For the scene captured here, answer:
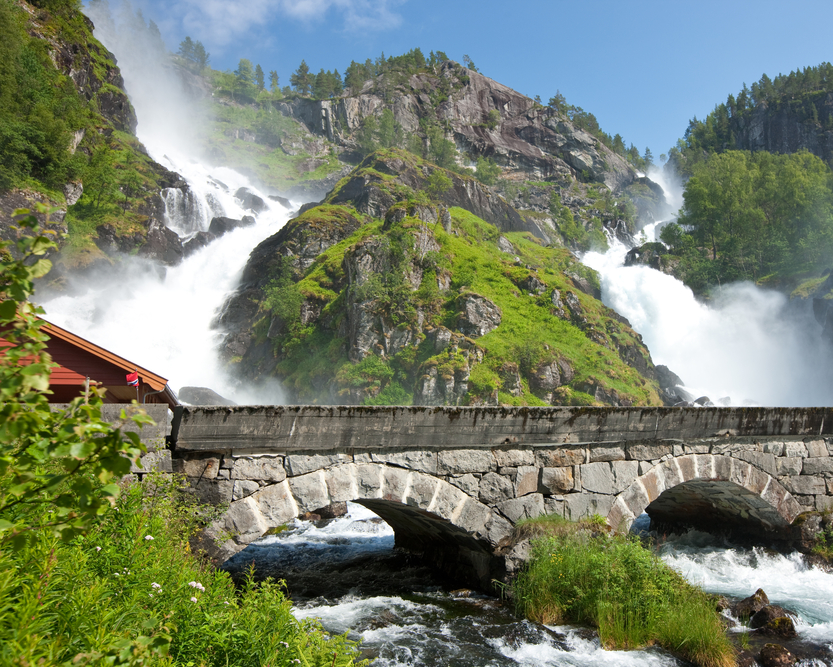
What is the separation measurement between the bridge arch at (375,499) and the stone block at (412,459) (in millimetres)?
64

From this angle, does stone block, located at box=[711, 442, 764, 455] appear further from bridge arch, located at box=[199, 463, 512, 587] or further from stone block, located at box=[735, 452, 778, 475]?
bridge arch, located at box=[199, 463, 512, 587]

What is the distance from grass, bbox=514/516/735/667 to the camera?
6387mm

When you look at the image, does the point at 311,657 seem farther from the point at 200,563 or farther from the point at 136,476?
the point at 136,476

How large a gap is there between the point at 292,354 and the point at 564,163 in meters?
70.9

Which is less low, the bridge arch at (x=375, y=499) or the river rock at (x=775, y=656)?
the bridge arch at (x=375, y=499)

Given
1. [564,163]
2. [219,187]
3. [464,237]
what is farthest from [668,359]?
[564,163]

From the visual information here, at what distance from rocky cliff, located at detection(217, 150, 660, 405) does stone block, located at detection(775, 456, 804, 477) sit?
61.4ft

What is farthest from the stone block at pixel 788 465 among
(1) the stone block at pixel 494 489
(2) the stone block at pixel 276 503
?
(2) the stone block at pixel 276 503

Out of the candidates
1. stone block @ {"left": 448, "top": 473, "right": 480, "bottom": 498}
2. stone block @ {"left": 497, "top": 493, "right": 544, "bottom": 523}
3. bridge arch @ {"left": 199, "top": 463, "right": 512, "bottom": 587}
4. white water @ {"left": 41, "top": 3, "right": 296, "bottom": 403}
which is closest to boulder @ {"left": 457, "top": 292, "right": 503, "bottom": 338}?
white water @ {"left": 41, "top": 3, "right": 296, "bottom": 403}

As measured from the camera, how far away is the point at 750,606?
24.4ft

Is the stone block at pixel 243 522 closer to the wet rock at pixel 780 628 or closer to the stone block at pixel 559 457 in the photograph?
the stone block at pixel 559 457

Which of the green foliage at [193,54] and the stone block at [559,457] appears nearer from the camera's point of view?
the stone block at [559,457]

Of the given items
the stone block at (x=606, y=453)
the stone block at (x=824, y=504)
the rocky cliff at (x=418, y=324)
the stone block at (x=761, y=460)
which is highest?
the rocky cliff at (x=418, y=324)

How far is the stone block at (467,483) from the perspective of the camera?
22.6 ft
